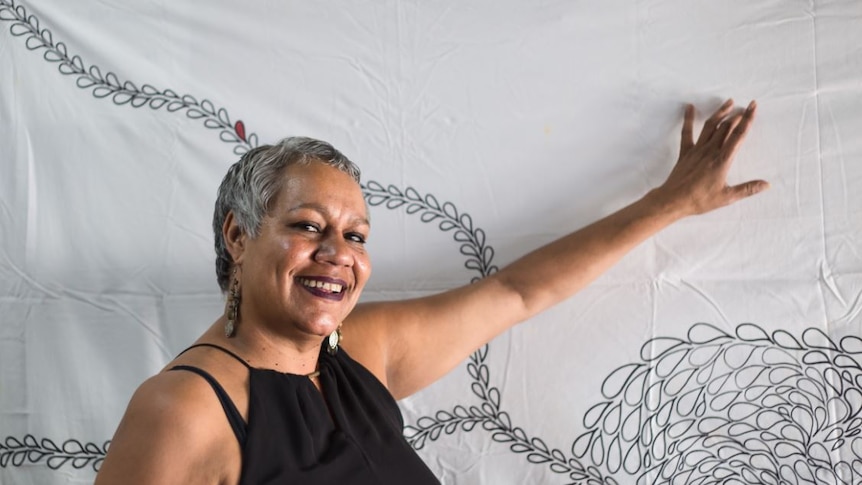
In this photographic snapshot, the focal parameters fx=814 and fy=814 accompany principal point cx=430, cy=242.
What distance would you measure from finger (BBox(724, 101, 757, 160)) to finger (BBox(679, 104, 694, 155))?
7cm

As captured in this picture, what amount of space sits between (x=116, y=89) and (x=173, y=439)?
1070 mm

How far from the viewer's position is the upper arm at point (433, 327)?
1.77 m

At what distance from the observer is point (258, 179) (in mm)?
1532

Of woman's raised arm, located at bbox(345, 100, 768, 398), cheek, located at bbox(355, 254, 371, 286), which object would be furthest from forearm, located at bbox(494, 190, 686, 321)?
cheek, located at bbox(355, 254, 371, 286)

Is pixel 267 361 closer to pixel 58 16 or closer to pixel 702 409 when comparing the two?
pixel 702 409

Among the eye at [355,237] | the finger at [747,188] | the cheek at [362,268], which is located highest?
the finger at [747,188]

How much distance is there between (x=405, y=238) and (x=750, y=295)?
78 centimetres

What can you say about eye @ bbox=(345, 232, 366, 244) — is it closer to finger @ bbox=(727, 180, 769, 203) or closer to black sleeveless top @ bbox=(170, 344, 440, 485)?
black sleeveless top @ bbox=(170, 344, 440, 485)

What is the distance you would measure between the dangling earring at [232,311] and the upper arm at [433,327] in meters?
0.29

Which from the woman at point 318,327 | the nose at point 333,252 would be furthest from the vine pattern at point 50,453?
the nose at point 333,252

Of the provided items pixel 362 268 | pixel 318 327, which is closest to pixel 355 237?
pixel 362 268

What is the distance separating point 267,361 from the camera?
1.56 meters

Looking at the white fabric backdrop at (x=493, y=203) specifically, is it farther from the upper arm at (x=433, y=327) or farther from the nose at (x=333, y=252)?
the nose at (x=333, y=252)

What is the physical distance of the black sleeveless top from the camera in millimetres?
1419
